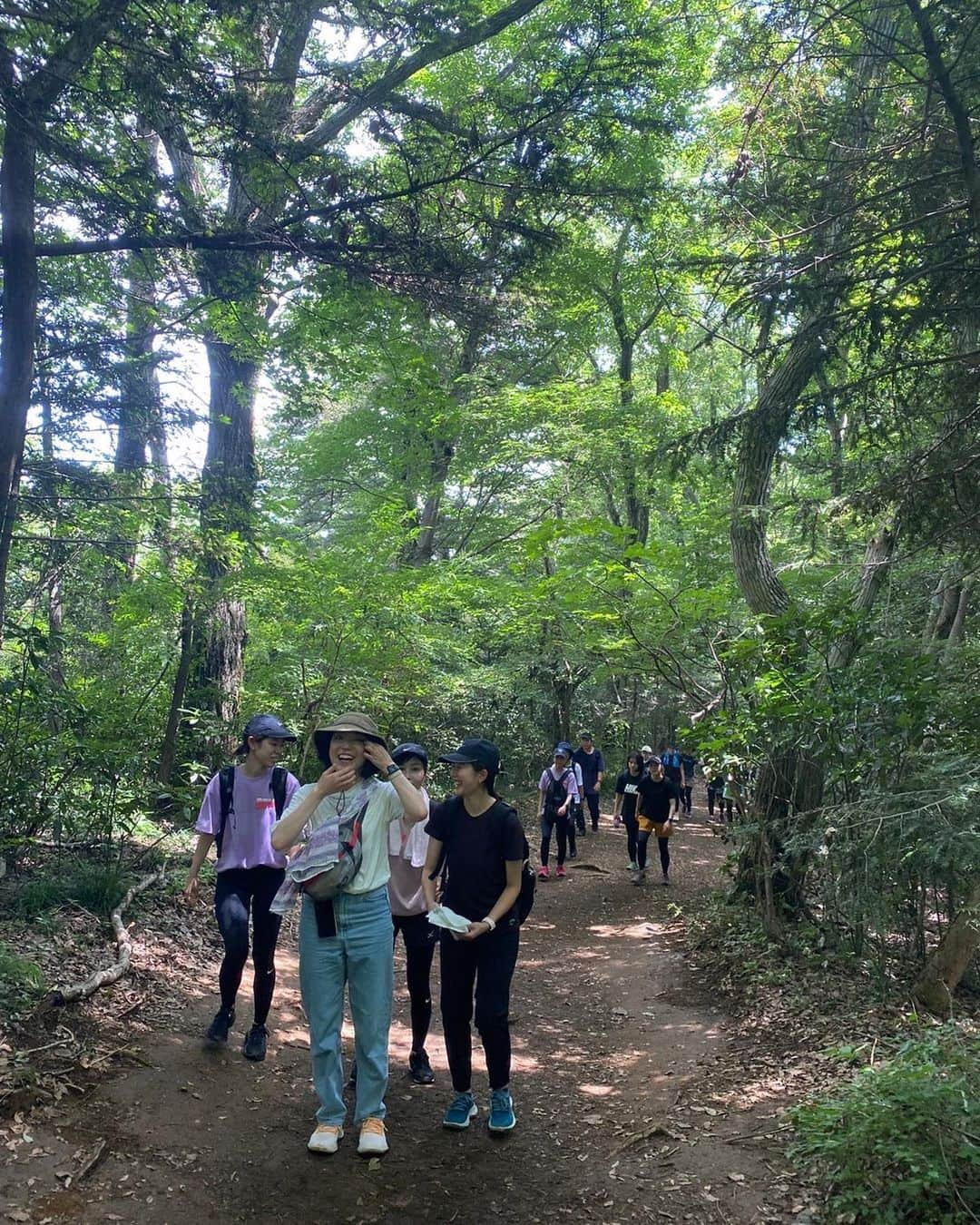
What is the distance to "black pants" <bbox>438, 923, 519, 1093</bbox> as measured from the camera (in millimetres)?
3955

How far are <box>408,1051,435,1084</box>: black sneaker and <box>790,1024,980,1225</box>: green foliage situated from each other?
2.12m

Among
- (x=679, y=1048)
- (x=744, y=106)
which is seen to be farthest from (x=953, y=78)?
(x=679, y=1048)

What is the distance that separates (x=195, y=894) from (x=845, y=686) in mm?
4608

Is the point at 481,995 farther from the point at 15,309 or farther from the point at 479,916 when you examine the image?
the point at 15,309

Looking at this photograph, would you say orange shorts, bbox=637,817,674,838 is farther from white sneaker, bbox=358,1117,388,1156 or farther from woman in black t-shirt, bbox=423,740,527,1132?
white sneaker, bbox=358,1117,388,1156

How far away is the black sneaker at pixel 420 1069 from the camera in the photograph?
15.6ft

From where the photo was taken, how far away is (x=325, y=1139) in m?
3.65

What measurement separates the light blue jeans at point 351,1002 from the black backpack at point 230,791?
106 cm

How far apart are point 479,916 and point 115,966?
266cm

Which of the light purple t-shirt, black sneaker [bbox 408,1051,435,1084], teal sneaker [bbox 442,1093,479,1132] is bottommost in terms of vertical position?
black sneaker [bbox 408,1051,435,1084]

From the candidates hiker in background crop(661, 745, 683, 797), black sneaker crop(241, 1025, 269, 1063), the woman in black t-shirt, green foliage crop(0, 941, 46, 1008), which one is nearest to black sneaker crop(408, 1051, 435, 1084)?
the woman in black t-shirt

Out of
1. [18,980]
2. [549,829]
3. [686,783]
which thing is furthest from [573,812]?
[18,980]

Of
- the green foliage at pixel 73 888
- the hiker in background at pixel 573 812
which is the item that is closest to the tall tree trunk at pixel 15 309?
the green foliage at pixel 73 888

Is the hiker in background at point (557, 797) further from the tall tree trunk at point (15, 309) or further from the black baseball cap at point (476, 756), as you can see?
the tall tree trunk at point (15, 309)
